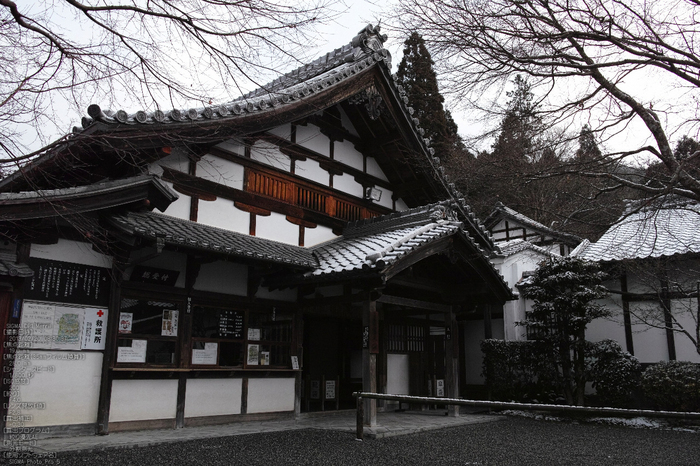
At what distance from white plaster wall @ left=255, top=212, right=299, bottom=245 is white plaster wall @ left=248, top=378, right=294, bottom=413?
9.81 ft

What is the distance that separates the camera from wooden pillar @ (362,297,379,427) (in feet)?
30.9

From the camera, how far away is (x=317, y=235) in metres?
12.2

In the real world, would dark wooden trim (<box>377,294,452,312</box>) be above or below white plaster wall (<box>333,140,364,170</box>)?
below

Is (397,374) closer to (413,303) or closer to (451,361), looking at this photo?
(451,361)

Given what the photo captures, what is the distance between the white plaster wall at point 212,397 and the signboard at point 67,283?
7.36 ft

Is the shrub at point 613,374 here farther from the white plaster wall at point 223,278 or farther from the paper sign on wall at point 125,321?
the paper sign on wall at point 125,321

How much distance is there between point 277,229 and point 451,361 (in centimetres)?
512

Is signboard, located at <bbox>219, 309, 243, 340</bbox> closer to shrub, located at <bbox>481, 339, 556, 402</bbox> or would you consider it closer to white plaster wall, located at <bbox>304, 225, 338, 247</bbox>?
white plaster wall, located at <bbox>304, 225, 338, 247</bbox>

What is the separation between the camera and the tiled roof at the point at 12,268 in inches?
281

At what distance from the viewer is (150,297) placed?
→ 891 cm

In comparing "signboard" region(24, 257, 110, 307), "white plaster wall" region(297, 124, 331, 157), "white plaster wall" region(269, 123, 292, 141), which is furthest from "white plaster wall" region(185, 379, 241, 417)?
"white plaster wall" region(297, 124, 331, 157)

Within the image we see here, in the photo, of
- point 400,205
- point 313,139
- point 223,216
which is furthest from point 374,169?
point 223,216

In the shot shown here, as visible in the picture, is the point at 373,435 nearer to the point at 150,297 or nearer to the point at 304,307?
the point at 304,307

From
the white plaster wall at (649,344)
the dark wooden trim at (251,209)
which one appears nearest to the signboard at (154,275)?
the dark wooden trim at (251,209)
